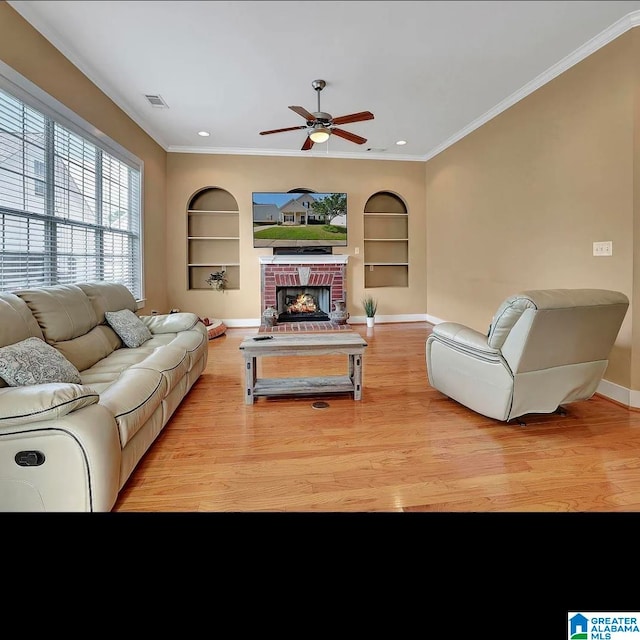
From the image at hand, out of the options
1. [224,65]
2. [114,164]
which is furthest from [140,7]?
[114,164]

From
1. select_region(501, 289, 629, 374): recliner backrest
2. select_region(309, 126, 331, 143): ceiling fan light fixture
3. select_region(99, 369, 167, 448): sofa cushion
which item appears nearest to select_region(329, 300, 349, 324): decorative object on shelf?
select_region(309, 126, 331, 143): ceiling fan light fixture

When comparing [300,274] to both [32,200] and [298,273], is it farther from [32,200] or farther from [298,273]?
[32,200]

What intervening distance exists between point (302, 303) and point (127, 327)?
3.53m

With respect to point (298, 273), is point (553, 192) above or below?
above

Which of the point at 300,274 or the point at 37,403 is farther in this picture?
the point at 300,274

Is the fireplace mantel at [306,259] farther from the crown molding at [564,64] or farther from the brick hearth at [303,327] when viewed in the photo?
the crown molding at [564,64]

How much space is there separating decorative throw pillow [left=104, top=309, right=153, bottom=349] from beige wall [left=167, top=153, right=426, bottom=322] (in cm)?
287

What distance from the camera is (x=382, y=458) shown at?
1867 millimetres

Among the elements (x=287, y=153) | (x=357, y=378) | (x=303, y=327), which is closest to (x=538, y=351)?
(x=357, y=378)

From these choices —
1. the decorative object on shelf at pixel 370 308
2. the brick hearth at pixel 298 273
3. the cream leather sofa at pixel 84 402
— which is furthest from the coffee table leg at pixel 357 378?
the decorative object on shelf at pixel 370 308

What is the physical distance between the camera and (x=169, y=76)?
3205 mm

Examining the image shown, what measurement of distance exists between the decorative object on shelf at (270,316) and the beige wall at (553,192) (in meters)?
2.66
